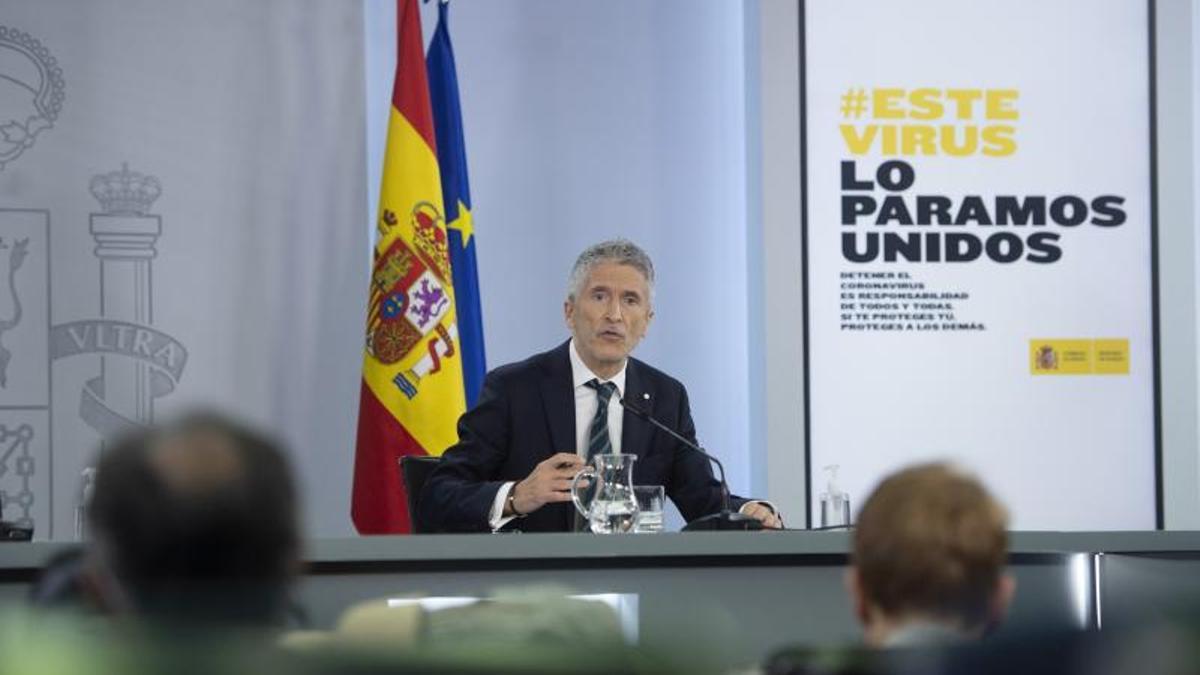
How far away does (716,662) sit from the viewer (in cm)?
81

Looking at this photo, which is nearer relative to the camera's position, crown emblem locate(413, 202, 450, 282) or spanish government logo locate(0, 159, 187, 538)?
crown emblem locate(413, 202, 450, 282)

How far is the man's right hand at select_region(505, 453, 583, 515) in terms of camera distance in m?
3.49

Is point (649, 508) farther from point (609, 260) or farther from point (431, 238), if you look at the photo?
point (431, 238)

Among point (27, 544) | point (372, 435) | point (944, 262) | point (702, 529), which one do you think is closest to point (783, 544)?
point (702, 529)

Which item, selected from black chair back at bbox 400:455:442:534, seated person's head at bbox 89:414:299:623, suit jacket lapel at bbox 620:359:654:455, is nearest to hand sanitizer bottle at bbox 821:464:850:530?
suit jacket lapel at bbox 620:359:654:455

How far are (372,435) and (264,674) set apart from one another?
4319mm

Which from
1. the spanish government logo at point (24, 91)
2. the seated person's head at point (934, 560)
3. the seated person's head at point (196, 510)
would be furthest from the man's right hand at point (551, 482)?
the spanish government logo at point (24, 91)

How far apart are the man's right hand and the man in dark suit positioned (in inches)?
11.9

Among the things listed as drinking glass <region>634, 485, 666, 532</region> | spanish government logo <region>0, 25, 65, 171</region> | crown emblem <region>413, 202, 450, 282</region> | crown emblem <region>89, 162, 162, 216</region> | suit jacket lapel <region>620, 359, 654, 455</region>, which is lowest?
drinking glass <region>634, 485, 666, 532</region>

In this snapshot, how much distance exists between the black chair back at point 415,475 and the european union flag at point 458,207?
1.21 m

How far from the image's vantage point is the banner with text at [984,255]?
18.0 ft

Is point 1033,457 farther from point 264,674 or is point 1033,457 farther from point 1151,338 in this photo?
point 264,674

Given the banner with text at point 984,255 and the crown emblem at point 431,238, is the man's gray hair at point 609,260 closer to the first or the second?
the crown emblem at point 431,238

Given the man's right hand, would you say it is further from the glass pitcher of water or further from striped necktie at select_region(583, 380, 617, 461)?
striped necktie at select_region(583, 380, 617, 461)
